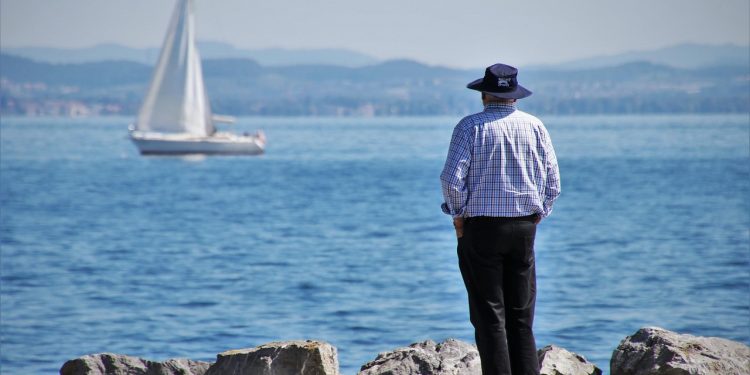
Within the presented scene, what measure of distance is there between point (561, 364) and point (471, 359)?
0.51m

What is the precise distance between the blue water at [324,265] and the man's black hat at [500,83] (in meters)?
6.93

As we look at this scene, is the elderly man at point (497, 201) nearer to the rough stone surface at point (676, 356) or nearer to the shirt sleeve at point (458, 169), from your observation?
the shirt sleeve at point (458, 169)

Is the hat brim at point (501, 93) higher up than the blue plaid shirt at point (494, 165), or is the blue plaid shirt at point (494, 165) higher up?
the hat brim at point (501, 93)

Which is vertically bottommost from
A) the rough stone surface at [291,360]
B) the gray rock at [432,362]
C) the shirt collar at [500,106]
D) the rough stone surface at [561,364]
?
the rough stone surface at [561,364]

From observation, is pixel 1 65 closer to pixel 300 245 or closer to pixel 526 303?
pixel 300 245

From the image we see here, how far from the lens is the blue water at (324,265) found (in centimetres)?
1441

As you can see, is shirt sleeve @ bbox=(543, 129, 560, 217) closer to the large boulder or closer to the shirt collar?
the shirt collar

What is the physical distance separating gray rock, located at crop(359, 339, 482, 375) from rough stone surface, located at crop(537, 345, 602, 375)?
0.38m

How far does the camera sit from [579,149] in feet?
282

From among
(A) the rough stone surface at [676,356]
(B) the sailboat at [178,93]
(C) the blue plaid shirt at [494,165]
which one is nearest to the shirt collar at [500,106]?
(C) the blue plaid shirt at [494,165]

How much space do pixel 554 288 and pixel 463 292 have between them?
1.59 meters

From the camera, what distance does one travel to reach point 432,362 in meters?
6.21

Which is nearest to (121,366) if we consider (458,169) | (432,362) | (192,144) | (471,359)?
(432,362)

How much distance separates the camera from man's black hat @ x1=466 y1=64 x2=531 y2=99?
208 inches
